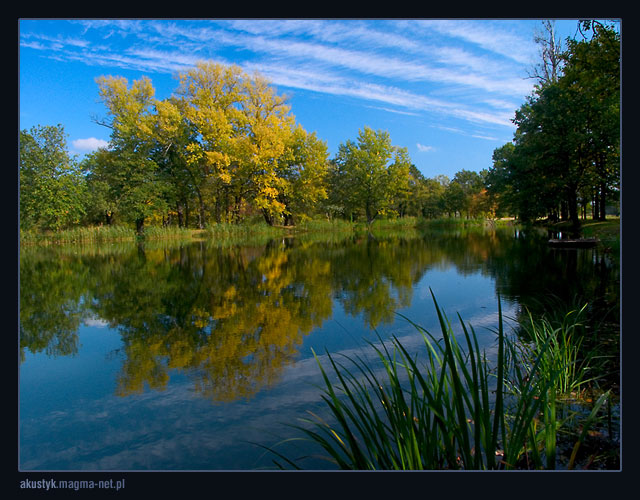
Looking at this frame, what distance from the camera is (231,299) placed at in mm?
8016

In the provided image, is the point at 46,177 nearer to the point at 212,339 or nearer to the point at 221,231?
the point at 212,339

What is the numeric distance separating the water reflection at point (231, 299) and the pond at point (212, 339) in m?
0.04

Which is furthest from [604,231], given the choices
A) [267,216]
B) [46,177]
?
[267,216]

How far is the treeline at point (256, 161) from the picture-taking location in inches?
515

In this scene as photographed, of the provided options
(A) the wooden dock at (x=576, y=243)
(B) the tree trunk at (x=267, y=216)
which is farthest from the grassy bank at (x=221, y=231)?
(A) the wooden dock at (x=576, y=243)

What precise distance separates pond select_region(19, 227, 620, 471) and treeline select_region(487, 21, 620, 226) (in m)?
2.57

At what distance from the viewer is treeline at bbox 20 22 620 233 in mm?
13086

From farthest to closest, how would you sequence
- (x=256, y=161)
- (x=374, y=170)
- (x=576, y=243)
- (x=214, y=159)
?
1. (x=374, y=170)
2. (x=256, y=161)
3. (x=214, y=159)
4. (x=576, y=243)

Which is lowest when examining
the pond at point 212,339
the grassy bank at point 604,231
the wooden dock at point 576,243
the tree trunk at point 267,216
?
the pond at point 212,339

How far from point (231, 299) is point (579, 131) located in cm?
1224

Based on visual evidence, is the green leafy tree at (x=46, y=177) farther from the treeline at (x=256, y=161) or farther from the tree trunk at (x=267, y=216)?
the tree trunk at (x=267, y=216)

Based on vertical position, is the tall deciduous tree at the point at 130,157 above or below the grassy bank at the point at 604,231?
above

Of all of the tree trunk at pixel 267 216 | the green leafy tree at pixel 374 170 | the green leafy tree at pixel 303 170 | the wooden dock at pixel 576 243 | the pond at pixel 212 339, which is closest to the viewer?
the pond at pixel 212 339

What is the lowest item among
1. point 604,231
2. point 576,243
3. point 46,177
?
point 576,243
